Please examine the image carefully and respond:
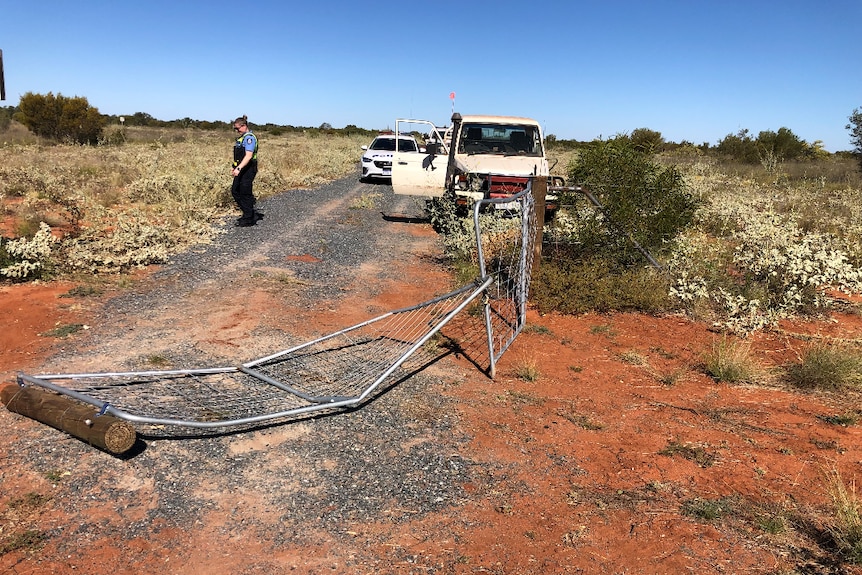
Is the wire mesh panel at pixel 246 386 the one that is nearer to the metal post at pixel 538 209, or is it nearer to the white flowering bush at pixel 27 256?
the metal post at pixel 538 209

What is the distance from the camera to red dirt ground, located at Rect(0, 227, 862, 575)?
283cm

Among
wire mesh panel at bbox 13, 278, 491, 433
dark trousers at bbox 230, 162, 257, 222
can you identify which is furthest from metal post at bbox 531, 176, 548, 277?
dark trousers at bbox 230, 162, 257, 222

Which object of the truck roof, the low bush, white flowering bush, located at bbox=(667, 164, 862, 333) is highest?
the truck roof

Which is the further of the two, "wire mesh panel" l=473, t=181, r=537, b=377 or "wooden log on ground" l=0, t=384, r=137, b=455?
"wire mesh panel" l=473, t=181, r=537, b=377

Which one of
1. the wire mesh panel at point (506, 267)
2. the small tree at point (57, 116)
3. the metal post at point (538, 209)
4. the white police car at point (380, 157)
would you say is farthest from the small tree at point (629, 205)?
the small tree at point (57, 116)

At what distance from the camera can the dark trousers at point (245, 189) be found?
10.6 m

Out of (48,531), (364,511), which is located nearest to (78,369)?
(48,531)

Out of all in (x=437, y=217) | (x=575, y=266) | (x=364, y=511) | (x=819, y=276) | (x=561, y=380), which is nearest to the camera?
(x=364, y=511)

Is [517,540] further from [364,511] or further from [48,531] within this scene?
[48,531]

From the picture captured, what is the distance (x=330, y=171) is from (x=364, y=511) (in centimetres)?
2103

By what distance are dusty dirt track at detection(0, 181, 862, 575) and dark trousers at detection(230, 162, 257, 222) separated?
5.15 meters

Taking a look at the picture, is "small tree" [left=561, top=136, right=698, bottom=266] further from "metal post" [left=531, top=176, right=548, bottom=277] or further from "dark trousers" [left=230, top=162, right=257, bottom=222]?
"dark trousers" [left=230, top=162, right=257, bottom=222]

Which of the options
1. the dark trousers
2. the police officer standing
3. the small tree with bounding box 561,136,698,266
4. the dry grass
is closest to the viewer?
the small tree with bounding box 561,136,698,266

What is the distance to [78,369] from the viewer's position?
471 centimetres
